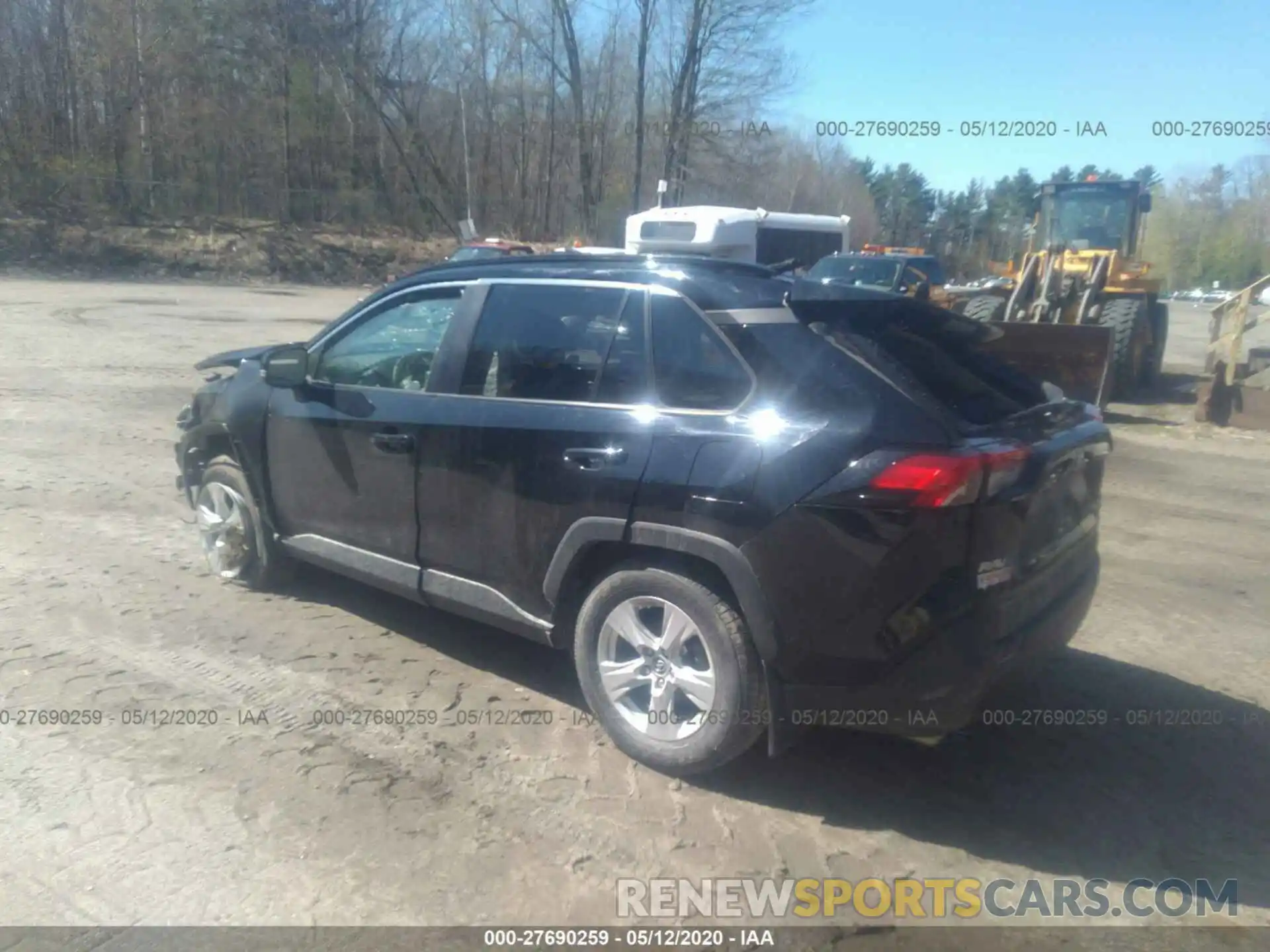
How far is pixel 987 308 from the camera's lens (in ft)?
50.9

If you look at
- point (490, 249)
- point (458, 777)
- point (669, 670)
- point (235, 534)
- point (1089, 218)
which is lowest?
point (458, 777)

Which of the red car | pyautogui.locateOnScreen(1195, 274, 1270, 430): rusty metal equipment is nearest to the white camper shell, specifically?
the red car

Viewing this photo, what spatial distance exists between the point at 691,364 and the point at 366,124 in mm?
46115

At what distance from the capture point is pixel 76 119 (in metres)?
38.2

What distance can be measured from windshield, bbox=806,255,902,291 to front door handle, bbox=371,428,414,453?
14530mm

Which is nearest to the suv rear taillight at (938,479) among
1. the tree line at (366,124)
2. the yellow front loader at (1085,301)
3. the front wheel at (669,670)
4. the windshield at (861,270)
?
the front wheel at (669,670)

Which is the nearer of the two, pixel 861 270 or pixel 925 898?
pixel 925 898

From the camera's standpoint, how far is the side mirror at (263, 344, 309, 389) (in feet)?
16.5

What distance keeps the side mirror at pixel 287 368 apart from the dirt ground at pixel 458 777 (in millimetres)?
1201

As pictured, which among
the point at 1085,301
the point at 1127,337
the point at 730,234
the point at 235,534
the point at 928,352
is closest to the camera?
the point at 928,352

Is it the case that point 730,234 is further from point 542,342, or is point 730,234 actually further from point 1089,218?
point 542,342

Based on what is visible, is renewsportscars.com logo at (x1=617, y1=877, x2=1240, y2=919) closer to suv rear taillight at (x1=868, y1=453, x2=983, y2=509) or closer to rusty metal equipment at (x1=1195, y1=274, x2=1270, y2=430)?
suv rear taillight at (x1=868, y1=453, x2=983, y2=509)

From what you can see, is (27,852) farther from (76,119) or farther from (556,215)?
(556,215)

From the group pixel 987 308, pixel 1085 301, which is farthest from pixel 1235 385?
pixel 987 308
